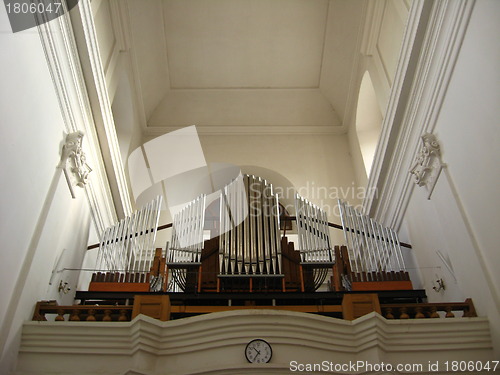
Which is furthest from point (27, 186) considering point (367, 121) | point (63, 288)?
point (367, 121)

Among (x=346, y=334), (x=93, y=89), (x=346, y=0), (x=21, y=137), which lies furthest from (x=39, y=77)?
(x=346, y=0)

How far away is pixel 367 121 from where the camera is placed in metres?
9.55

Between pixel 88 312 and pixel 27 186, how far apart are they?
4.17 ft

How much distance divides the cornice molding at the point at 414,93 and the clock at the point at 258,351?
9.70 ft

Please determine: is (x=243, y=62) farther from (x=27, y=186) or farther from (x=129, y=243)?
(x=27, y=186)

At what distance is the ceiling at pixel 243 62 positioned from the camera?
30.5 feet

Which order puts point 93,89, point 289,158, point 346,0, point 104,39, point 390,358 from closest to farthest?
point 390,358, point 93,89, point 104,39, point 346,0, point 289,158

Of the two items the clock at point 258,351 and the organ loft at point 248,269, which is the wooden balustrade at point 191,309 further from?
the clock at point 258,351

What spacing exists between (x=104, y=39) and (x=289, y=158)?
401 cm

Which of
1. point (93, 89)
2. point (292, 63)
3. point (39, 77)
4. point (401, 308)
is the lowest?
point (401, 308)

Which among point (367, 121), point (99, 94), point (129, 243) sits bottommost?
point (129, 243)

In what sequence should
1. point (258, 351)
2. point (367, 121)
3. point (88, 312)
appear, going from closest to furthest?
point (258, 351)
point (88, 312)
point (367, 121)

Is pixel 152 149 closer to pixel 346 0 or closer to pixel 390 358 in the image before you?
pixel 346 0

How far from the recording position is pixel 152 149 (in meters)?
10.1
